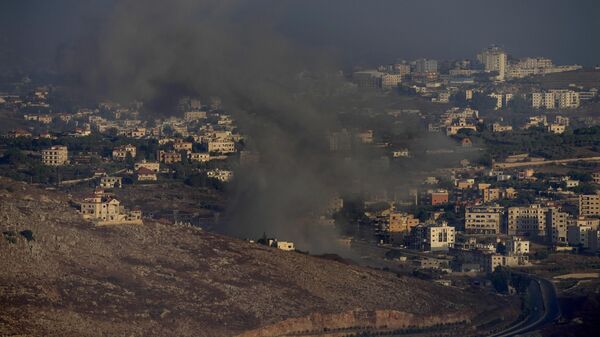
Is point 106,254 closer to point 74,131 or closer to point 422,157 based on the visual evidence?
point 422,157

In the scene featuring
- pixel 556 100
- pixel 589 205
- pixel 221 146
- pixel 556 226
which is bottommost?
pixel 556 226

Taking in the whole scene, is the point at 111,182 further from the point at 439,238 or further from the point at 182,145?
the point at 182,145

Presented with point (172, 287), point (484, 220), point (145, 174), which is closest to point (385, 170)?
point (484, 220)

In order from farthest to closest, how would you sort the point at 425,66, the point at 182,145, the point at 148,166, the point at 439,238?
the point at 425,66, the point at 182,145, the point at 148,166, the point at 439,238

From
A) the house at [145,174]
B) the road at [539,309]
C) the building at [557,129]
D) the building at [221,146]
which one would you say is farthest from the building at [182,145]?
the road at [539,309]

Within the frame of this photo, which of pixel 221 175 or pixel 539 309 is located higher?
pixel 221 175

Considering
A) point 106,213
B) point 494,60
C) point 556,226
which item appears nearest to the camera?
point 106,213
